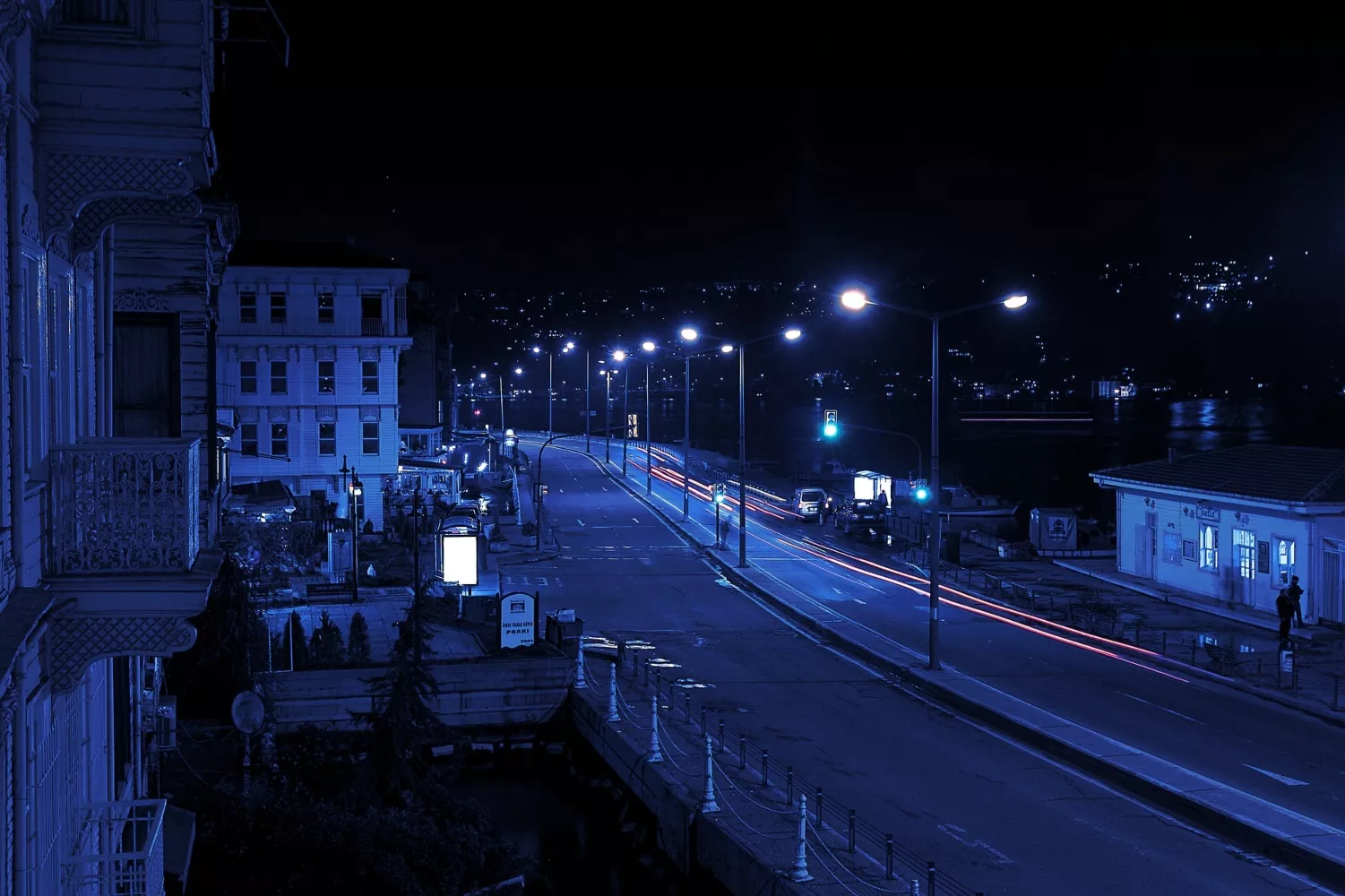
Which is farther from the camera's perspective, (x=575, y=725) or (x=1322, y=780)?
(x=575, y=725)

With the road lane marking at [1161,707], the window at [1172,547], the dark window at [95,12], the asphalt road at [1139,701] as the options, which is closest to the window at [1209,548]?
the window at [1172,547]

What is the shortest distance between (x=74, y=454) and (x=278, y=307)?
5050 cm

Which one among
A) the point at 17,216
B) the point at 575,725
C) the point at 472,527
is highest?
the point at 17,216

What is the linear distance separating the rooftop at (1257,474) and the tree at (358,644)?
24.4m

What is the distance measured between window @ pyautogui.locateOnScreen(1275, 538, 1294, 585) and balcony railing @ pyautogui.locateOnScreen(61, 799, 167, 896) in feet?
107

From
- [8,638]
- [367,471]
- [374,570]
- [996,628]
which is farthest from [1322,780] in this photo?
[367,471]

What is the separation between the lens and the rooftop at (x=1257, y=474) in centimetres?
3309

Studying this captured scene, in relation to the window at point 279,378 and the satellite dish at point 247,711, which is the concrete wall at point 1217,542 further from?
the window at point 279,378

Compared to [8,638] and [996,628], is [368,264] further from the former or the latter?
[8,638]

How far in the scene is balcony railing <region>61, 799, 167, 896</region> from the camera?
6613 mm

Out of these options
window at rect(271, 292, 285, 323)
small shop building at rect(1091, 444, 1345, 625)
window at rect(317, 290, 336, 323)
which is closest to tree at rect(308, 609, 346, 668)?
small shop building at rect(1091, 444, 1345, 625)

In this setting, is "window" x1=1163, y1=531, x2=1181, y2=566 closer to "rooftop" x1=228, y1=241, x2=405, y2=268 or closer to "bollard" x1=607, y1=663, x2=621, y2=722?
"bollard" x1=607, y1=663, x2=621, y2=722

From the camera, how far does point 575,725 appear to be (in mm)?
23875

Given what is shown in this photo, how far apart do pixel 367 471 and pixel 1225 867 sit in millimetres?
45669
